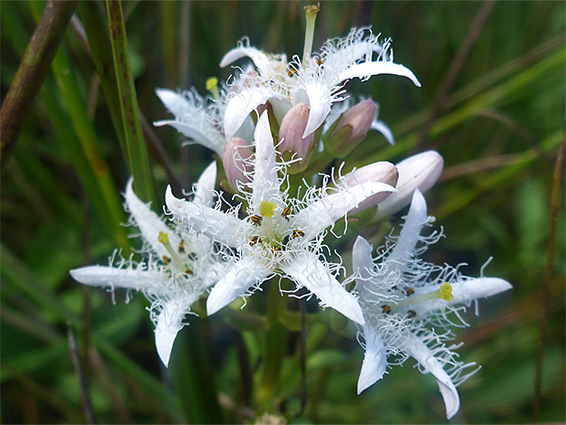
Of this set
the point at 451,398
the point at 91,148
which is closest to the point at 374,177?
the point at 451,398

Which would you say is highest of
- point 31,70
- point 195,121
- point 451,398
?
point 195,121

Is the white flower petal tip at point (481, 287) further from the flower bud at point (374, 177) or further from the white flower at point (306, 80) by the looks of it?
the white flower at point (306, 80)

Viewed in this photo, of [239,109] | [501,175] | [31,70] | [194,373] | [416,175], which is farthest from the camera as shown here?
[501,175]

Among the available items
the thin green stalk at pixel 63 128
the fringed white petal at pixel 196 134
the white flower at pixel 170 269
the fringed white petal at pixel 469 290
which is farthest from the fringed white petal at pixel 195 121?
the fringed white petal at pixel 469 290

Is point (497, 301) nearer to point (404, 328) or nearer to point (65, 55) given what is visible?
point (404, 328)

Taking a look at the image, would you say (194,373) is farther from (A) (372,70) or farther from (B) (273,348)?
(A) (372,70)

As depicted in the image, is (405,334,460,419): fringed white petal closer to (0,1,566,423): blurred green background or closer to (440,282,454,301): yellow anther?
(440,282,454,301): yellow anther

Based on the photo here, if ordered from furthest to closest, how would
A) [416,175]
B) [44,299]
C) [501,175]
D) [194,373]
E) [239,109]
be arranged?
1. [501,175]
2. [44,299]
3. [194,373]
4. [416,175]
5. [239,109]
